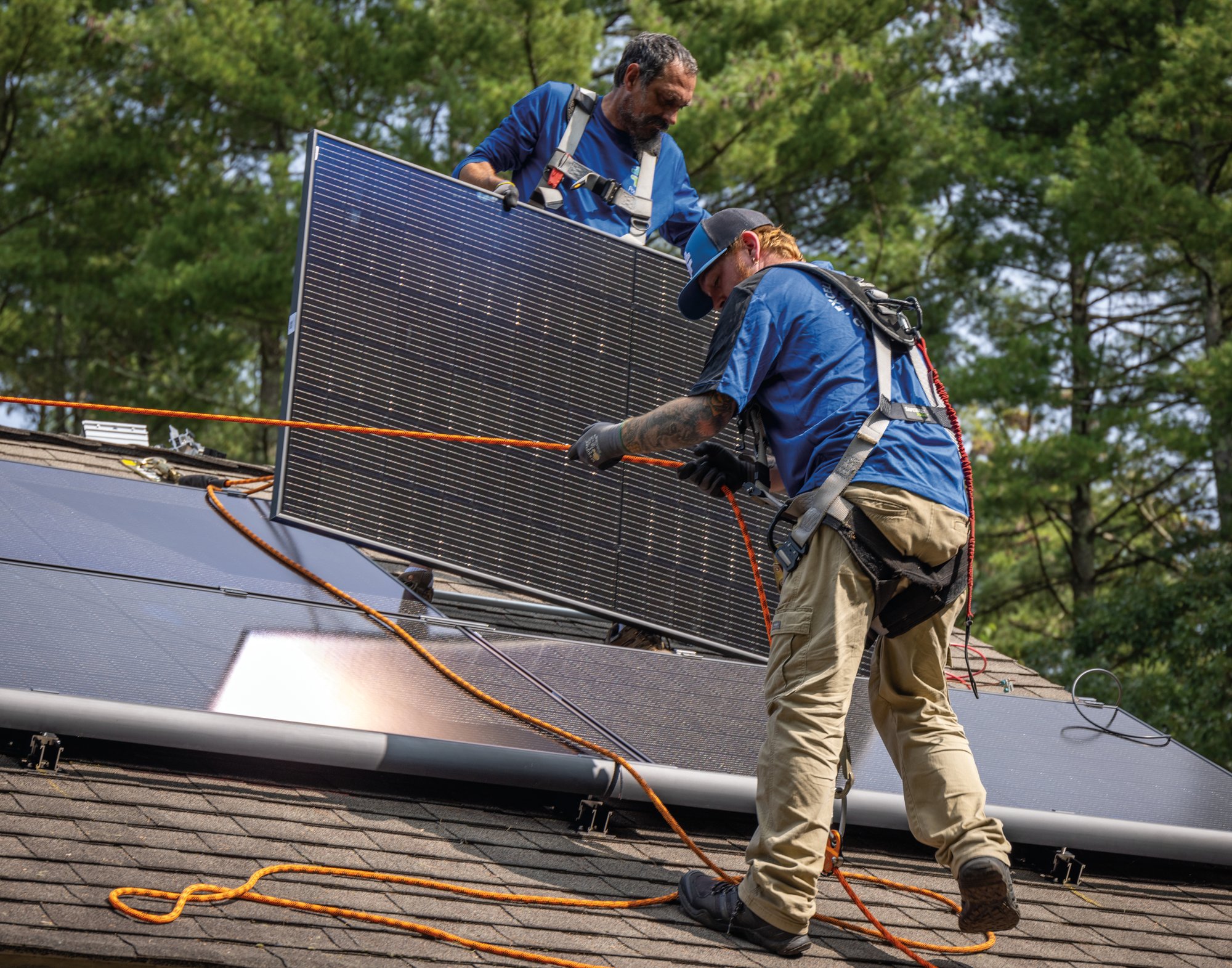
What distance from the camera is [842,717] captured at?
3227mm

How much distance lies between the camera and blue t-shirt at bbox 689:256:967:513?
3387mm

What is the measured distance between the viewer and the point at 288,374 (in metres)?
4.55

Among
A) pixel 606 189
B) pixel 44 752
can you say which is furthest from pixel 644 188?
pixel 44 752

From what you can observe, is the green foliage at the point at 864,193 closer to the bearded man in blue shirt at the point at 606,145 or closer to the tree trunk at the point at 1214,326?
the tree trunk at the point at 1214,326

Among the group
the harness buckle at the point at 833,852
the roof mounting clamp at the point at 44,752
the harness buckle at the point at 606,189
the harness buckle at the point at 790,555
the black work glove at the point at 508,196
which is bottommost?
the harness buckle at the point at 833,852

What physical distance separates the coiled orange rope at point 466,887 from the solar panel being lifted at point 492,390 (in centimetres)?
12

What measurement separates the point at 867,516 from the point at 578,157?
9.07ft

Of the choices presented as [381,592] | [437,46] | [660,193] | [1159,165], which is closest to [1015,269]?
[1159,165]

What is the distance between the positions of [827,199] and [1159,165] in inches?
199

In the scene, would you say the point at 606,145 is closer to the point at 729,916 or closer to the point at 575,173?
the point at 575,173

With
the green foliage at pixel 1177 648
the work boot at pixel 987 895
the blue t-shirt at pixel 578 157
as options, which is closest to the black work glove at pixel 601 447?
the work boot at pixel 987 895

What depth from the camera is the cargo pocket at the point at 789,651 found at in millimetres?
3256

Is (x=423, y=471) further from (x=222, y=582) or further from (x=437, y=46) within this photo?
(x=437, y=46)

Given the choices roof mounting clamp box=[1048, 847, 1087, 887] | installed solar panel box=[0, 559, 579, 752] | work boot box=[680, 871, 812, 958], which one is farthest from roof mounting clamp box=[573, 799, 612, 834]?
roof mounting clamp box=[1048, 847, 1087, 887]
